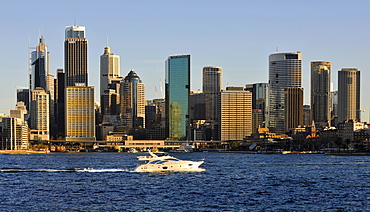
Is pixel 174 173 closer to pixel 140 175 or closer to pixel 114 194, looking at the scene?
pixel 140 175

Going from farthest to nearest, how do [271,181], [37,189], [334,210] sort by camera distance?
[271,181], [37,189], [334,210]

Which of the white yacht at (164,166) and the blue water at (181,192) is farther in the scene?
the white yacht at (164,166)

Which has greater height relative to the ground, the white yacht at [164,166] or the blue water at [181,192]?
the white yacht at [164,166]

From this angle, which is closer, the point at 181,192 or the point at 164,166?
the point at 181,192

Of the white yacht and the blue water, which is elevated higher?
the white yacht

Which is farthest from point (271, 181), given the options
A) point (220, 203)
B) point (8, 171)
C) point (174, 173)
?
point (8, 171)

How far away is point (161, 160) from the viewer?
118 metres

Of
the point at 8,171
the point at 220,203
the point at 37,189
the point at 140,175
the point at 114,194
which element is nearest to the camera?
the point at 220,203

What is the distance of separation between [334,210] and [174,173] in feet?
159

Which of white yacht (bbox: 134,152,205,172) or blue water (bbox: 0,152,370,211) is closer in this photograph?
blue water (bbox: 0,152,370,211)

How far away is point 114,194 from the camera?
8200 centimetres

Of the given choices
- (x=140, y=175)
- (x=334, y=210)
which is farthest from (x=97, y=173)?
(x=334, y=210)

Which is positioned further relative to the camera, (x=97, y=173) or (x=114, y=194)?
(x=97, y=173)

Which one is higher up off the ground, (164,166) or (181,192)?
(164,166)
